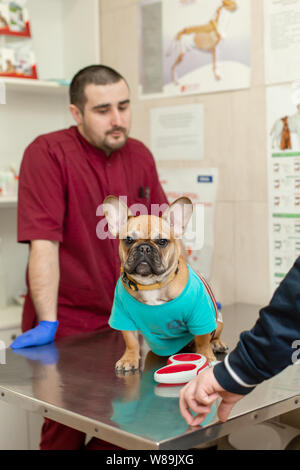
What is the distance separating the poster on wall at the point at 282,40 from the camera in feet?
6.38

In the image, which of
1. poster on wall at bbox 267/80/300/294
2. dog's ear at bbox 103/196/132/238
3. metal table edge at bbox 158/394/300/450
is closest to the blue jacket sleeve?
metal table edge at bbox 158/394/300/450

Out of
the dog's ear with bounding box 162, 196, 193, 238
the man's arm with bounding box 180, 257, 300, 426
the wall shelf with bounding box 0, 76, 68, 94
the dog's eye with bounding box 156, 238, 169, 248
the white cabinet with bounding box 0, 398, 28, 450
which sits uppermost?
the wall shelf with bounding box 0, 76, 68, 94

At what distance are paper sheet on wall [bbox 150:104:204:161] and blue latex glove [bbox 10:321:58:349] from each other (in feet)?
3.09

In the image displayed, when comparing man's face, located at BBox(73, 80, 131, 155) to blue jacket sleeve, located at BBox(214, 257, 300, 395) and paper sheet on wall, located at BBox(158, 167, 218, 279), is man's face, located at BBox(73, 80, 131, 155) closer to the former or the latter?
paper sheet on wall, located at BBox(158, 167, 218, 279)

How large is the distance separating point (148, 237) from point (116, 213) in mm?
97

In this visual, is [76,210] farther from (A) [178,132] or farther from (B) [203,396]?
(B) [203,396]

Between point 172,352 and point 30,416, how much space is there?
102 centimetres

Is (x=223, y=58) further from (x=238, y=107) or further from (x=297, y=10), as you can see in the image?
(x=297, y=10)

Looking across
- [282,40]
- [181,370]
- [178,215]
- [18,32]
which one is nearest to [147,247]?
[178,215]

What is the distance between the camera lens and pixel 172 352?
1418mm

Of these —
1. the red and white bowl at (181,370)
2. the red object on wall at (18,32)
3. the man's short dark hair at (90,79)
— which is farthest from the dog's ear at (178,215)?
the red object on wall at (18,32)

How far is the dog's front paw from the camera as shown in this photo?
1378 mm

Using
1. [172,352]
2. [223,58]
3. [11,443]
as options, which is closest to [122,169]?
[223,58]

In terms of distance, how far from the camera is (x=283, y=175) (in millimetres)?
2021
